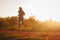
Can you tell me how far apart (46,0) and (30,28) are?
616 millimetres

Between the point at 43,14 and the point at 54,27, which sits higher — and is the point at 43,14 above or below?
above

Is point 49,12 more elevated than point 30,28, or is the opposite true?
point 49,12

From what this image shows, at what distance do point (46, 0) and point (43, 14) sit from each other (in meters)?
0.28

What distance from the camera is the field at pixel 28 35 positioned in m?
2.85

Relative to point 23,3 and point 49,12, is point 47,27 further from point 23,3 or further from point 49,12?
point 23,3

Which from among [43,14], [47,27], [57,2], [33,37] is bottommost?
[33,37]

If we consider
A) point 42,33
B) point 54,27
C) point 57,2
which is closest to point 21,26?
point 42,33

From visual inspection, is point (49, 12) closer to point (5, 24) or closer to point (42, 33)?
point (42, 33)

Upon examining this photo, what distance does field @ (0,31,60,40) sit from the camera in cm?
285

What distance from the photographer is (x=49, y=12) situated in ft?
9.70

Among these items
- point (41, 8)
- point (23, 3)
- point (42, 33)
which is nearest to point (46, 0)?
point (41, 8)

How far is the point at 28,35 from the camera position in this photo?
291 centimetres

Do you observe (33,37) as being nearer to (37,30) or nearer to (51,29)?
(37,30)

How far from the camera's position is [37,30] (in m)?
2.93
